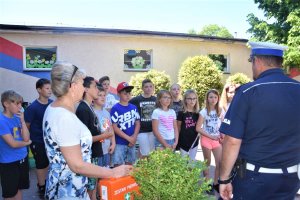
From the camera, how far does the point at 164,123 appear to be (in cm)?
600

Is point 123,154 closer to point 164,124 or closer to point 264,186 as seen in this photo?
point 164,124

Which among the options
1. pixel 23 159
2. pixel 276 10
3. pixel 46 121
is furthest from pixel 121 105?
pixel 276 10

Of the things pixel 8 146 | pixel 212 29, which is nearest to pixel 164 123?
pixel 8 146

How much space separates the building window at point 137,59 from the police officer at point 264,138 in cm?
1089

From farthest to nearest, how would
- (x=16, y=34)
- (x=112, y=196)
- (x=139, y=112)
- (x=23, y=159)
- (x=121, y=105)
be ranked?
(x=16, y=34), (x=139, y=112), (x=121, y=105), (x=23, y=159), (x=112, y=196)

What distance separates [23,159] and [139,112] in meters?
2.60

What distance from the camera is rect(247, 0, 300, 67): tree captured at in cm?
1516

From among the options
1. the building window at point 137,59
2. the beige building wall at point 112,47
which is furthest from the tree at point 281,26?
the building window at point 137,59

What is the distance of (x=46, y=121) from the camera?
8.41 ft

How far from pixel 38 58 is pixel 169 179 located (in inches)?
431

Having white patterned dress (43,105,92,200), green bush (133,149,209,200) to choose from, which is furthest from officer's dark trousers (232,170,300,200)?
white patterned dress (43,105,92,200)

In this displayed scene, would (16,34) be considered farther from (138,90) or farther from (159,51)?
(159,51)

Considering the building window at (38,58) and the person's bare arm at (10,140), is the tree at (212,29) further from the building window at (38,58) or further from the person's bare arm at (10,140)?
the person's bare arm at (10,140)

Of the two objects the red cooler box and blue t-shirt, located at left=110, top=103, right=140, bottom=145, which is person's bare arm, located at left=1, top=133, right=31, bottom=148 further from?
the red cooler box
